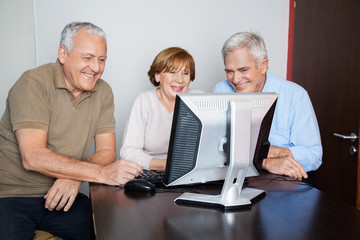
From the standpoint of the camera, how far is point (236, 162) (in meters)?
1.22

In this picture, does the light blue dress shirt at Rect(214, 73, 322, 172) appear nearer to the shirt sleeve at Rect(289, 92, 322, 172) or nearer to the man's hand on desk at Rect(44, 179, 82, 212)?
the shirt sleeve at Rect(289, 92, 322, 172)

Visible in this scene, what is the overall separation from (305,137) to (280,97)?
0.30 meters

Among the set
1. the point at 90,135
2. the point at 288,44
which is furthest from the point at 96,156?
the point at 288,44

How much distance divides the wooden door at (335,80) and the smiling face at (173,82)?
1.12 meters

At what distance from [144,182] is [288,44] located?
2.51 m

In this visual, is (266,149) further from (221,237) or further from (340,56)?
(340,56)

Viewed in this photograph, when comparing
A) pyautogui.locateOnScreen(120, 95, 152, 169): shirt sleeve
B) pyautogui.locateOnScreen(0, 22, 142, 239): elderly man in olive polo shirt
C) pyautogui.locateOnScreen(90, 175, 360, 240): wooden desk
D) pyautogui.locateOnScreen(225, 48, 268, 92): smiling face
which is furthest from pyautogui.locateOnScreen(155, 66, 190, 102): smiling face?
pyautogui.locateOnScreen(90, 175, 360, 240): wooden desk

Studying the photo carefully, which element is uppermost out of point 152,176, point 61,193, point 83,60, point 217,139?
point 83,60

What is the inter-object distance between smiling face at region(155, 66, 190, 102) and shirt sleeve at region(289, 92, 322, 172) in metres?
0.74

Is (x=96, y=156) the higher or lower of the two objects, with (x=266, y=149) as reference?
lower

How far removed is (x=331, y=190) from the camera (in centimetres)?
263

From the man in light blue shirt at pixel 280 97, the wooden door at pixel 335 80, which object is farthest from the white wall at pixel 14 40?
the wooden door at pixel 335 80

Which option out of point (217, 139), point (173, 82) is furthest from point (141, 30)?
point (217, 139)

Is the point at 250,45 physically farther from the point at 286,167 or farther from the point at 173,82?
the point at 286,167
